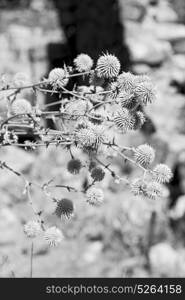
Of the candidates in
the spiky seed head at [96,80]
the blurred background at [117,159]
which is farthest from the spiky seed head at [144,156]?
the blurred background at [117,159]

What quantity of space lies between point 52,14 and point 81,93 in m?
3.89

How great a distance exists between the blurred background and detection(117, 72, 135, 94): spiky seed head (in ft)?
7.49

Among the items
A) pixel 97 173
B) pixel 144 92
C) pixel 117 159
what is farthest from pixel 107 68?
pixel 117 159

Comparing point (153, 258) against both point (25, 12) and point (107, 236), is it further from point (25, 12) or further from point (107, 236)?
point (25, 12)

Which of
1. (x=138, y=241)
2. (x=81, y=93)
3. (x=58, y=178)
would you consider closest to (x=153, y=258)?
(x=138, y=241)

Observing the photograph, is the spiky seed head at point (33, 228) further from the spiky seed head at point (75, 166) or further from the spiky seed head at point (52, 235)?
the spiky seed head at point (75, 166)

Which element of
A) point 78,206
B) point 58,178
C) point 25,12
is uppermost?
point 25,12

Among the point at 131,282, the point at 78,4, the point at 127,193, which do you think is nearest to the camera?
the point at 131,282

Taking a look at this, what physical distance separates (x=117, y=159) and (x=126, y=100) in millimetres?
3182

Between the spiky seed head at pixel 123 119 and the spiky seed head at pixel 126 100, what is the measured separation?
2 centimetres

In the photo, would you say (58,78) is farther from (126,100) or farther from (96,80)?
(126,100)

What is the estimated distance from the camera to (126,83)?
5.06ft

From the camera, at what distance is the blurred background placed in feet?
13.4

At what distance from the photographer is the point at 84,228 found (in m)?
4.36
